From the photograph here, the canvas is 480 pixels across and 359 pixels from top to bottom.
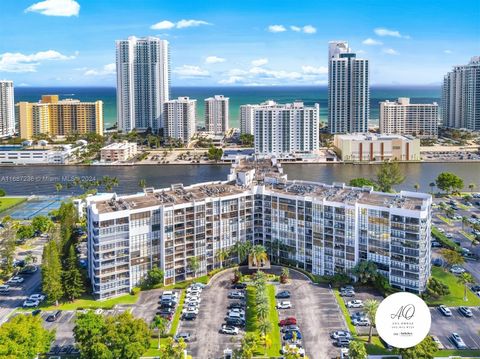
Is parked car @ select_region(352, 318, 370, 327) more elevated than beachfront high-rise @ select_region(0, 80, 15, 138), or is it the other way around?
beachfront high-rise @ select_region(0, 80, 15, 138)

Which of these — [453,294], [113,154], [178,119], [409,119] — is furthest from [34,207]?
[409,119]

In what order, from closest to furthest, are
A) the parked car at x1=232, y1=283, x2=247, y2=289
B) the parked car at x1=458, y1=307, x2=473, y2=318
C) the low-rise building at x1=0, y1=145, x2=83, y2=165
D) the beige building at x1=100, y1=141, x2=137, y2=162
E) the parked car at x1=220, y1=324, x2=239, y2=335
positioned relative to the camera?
the parked car at x1=220, y1=324, x2=239, y2=335, the parked car at x1=458, y1=307, x2=473, y2=318, the parked car at x1=232, y1=283, x2=247, y2=289, the low-rise building at x1=0, y1=145, x2=83, y2=165, the beige building at x1=100, y1=141, x2=137, y2=162

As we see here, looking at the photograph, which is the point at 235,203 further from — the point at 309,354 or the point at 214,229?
the point at 309,354

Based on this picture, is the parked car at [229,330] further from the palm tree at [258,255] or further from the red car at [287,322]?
the palm tree at [258,255]

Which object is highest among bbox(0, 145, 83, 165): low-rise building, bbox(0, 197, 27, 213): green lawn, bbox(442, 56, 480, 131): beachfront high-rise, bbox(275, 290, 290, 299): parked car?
bbox(442, 56, 480, 131): beachfront high-rise

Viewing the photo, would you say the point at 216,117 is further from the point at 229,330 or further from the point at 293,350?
the point at 293,350

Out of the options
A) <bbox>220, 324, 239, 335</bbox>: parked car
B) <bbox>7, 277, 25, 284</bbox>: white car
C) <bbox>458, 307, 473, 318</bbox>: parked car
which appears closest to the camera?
<bbox>220, 324, 239, 335</bbox>: parked car

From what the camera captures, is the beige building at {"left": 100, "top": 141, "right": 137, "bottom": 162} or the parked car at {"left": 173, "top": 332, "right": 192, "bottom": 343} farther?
the beige building at {"left": 100, "top": 141, "right": 137, "bottom": 162}

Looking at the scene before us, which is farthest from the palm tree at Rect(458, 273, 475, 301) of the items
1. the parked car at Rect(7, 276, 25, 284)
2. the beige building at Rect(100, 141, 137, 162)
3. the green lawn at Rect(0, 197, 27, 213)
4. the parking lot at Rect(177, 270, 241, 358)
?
the beige building at Rect(100, 141, 137, 162)

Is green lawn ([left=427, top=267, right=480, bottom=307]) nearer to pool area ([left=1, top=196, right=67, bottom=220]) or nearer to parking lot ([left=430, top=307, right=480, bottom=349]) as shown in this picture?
parking lot ([left=430, top=307, right=480, bottom=349])
